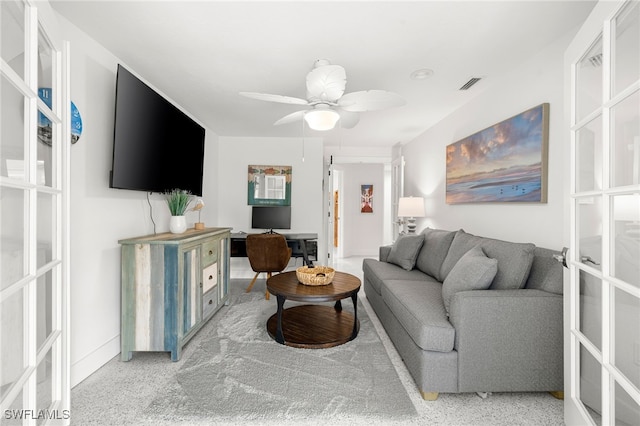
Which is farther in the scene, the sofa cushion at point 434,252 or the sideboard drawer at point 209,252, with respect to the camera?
the sofa cushion at point 434,252

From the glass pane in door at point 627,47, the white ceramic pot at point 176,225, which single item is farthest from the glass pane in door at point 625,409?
the white ceramic pot at point 176,225

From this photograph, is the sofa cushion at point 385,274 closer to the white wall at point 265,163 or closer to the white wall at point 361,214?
the white wall at point 265,163

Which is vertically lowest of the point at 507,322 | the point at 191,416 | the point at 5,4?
the point at 191,416

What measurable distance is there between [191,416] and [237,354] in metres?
0.67

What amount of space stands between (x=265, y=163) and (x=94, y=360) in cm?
354


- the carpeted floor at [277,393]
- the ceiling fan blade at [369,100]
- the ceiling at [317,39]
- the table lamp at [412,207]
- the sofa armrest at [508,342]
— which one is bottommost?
the carpeted floor at [277,393]

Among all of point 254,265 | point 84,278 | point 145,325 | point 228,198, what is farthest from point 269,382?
point 228,198

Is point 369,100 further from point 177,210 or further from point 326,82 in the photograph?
point 177,210

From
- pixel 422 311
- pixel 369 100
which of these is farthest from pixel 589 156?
pixel 369 100

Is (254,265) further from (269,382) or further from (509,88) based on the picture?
(509,88)

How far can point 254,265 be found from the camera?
3.73 metres

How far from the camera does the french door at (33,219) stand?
0.95 metres

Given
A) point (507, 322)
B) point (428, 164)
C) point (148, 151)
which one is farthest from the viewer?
point (428, 164)

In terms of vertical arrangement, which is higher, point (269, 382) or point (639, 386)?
point (639, 386)
